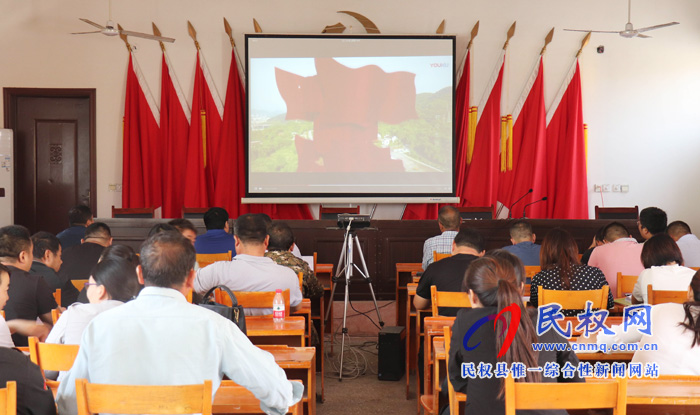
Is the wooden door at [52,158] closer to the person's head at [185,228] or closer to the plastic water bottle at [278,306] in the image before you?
the person's head at [185,228]

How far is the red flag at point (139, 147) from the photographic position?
8211 mm

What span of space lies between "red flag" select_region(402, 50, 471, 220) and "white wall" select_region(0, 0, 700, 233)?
185 mm

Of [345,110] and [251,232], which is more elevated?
[345,110]

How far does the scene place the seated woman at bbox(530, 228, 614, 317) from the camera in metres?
3.52

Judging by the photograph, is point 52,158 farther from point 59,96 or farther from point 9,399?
point 9,399

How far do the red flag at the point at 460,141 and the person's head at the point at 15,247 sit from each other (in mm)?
5511

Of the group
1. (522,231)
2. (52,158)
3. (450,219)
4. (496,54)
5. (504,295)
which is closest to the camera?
(504,295)

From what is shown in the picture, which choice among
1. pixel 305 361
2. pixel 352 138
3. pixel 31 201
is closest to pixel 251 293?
pixel 305 361

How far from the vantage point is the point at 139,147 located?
829 cm

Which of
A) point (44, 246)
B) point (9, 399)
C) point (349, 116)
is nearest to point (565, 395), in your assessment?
point (9, 399)

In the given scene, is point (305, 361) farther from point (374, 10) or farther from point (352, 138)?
point (374, 10)

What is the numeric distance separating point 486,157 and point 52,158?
18.1 feet

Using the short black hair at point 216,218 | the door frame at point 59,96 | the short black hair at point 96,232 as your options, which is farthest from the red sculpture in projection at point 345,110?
the short black hair at point 96,232

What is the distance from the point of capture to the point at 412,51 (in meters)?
8.12
